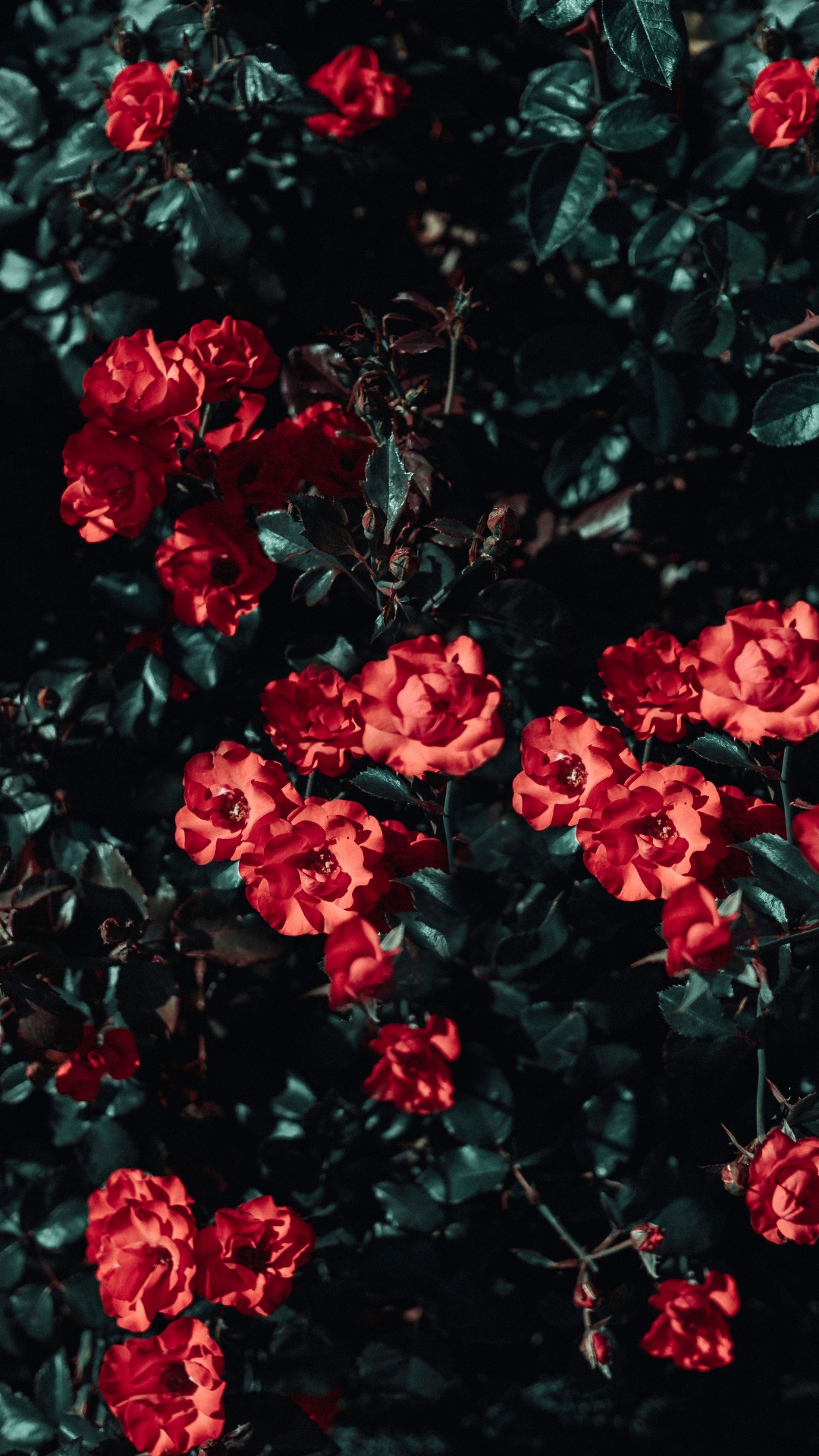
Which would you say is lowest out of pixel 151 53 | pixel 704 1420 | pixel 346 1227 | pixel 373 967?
pixel 704 1420

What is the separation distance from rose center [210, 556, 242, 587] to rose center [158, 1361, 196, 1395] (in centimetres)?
92

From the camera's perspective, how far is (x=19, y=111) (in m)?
1.46

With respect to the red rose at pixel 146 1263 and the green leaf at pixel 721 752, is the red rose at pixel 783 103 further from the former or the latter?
the red rose at pixel 146 1263

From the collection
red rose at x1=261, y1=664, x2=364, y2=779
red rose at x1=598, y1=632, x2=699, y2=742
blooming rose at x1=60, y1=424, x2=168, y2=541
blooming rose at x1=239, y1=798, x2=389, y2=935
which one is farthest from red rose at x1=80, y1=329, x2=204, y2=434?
red rose at x1=598, y1=632, x2=699, y2=742

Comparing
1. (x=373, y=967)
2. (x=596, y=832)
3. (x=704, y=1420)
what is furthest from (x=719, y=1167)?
(x=704, y=1420)

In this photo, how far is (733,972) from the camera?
90 centimetres

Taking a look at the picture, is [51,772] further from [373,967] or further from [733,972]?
[733,972]

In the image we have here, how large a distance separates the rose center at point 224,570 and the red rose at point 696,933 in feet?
2.21

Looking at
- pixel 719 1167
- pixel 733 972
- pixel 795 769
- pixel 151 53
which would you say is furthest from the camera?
pixel 151 53

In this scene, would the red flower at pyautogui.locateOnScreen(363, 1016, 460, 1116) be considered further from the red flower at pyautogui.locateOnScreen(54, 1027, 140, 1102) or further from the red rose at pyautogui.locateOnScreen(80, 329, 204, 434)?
the red rose at pyautogui.locateOnScreen(80, 329, 204, 434)

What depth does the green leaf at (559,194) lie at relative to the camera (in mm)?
1298

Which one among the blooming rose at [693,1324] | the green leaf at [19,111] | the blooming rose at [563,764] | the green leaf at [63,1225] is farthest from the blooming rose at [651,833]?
the green leaf at [19,111]

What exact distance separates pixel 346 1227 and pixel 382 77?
1708 millimetres

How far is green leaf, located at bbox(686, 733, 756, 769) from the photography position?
1.08 metres
